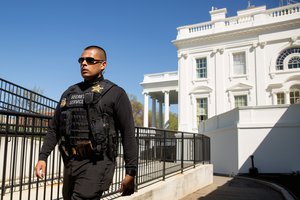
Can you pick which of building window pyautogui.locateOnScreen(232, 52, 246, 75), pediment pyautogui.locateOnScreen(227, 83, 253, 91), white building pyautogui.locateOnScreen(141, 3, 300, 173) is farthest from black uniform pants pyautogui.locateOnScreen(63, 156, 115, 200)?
building window pyautogui.locateOnScreen(232, 52, 246, 75)

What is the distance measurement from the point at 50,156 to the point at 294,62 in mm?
22779

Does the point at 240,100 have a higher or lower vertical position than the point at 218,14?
lower

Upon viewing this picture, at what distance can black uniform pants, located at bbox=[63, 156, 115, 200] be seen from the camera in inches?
99.2

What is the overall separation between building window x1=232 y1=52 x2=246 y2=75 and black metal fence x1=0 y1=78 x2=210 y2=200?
52.1ft

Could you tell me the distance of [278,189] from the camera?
975 centimetres

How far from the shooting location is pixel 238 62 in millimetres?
26141

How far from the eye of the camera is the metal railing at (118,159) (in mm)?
4340

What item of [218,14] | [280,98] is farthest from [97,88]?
[218,14]

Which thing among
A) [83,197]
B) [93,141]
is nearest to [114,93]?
[93,141]

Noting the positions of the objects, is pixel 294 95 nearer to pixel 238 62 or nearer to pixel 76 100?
pixel 238 62

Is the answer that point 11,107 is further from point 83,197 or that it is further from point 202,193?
point 83,197

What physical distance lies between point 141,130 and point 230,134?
42.3 feet

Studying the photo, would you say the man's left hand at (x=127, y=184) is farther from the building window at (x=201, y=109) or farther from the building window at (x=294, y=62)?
the building window at (x=201, y=109)

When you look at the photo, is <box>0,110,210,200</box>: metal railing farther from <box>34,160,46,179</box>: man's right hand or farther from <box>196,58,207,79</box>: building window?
<box>196,58,207,79</box>: building window
